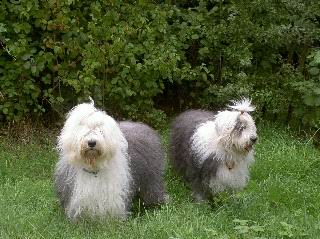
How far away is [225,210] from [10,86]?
3910 millimetres

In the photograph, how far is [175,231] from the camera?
201 inches

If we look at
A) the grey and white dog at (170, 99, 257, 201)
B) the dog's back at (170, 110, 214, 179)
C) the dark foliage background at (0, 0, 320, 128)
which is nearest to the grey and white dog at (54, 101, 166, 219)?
the grey and white dog at (170, 99, 257, 201)

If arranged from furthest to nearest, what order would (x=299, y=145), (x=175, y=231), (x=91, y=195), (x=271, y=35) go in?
(x=271, y=35), (x=299, y=145), (x=91, y=195), (x=175, y=231)

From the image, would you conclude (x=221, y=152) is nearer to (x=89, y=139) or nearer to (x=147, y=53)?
(x=89, y=139)

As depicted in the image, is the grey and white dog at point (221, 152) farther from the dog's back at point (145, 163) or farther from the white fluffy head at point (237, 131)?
the dog's back at point (145, 163)

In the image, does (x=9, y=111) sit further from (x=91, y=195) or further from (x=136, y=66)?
(x=91, y=195)

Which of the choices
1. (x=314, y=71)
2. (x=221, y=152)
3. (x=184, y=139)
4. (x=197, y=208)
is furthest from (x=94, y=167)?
(x=314, y=71)

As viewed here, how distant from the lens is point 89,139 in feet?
17.2

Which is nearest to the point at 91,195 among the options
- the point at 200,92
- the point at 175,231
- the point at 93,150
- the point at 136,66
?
the point at 93,150

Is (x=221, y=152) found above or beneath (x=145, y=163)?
above

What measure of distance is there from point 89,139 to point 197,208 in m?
1.28

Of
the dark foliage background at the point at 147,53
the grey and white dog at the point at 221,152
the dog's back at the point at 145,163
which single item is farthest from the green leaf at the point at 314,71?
the dog's back at the point at 145,163

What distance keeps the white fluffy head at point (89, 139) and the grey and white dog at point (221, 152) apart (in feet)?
3.59

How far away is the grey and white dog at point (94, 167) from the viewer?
17.5ft
